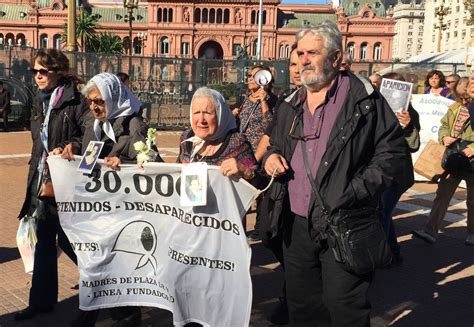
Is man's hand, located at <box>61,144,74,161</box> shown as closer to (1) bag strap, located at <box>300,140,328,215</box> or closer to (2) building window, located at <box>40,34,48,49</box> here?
(1) bag strap, located at <box>300,140,328,215</box>

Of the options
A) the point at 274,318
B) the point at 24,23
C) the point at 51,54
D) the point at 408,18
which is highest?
the point at 408,18

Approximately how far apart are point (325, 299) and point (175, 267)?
105 centimetres

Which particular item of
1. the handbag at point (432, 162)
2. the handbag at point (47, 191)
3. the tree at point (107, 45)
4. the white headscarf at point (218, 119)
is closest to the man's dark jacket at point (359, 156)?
the white headscarf at point (218, 119)

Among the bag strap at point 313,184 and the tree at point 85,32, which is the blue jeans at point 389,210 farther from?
the tree at point 85,32

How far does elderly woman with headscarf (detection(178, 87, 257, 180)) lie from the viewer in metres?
3.38

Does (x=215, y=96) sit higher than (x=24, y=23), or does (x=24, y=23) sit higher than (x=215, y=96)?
(x=24, y=23)

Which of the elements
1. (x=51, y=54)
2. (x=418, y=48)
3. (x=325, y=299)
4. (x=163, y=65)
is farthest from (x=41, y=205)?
(x=418, y=48)

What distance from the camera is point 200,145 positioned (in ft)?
11.4

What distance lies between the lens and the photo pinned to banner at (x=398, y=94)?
5156 mm

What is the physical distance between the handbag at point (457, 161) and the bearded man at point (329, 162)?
3690 mm

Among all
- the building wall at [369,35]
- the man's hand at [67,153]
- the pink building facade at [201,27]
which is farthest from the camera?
the building wall at [369,35]

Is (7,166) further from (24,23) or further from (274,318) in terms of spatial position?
(24,23)

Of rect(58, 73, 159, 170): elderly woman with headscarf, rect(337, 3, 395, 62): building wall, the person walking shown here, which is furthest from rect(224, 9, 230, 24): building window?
rect(58, 73, 159, 170): elderly woman with headscarf

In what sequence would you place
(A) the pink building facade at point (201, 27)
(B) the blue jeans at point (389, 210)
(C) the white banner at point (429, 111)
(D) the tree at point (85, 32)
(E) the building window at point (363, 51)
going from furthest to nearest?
Answer: (E) the building window at point (363, 51) < (A) the pink building facade at point (201, 27) < (D) the tree at point (85, 32) < (C) the white banner at point (429, 111) < (B) the blue jeans at point (389, 210)
